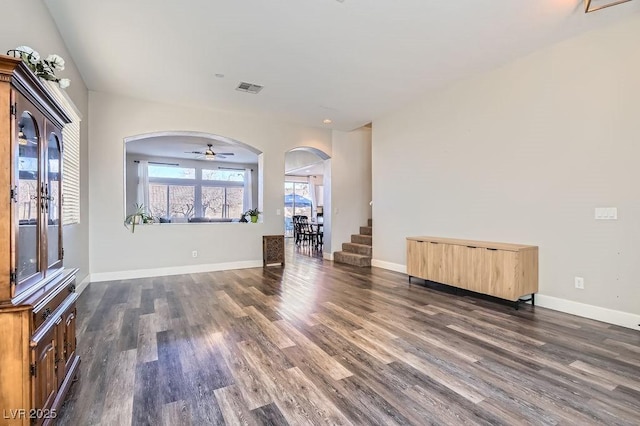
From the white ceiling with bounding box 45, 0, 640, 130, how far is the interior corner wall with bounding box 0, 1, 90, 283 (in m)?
0.14

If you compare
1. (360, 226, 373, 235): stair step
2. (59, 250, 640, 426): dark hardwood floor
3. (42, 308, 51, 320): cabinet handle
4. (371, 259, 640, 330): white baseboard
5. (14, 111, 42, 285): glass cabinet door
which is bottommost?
(59, 250, 640, 426): dark hardwood floor

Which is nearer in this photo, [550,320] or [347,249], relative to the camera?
[550,320]

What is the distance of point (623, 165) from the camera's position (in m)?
3.17

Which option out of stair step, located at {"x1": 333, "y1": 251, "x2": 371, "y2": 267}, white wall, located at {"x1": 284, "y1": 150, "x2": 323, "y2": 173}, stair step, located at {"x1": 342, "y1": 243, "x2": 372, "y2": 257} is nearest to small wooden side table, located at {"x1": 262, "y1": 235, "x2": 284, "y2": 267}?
stair step, located at {"x1": 333, "y1": 251, "x2": 371, "y2": 267}

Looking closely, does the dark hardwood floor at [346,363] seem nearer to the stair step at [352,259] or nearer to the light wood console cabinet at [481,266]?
the light wood console cabinet at [481,266]

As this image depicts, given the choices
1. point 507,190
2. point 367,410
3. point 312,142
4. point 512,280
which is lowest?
point 367,410

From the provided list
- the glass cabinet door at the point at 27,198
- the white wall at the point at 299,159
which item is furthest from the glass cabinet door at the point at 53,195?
the white wall at the point at 299,159

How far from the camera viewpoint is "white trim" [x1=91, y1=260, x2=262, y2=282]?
515cm

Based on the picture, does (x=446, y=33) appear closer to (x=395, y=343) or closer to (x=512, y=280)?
(x=512, y=280)

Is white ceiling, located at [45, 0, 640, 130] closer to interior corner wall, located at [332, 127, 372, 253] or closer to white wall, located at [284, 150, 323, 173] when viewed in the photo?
interior corner wall, located at [332, 127, 372, 253]

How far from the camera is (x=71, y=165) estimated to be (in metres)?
4.00

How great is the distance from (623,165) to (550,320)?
177cm

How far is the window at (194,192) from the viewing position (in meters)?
10.6

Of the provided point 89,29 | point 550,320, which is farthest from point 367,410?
point 89,29
